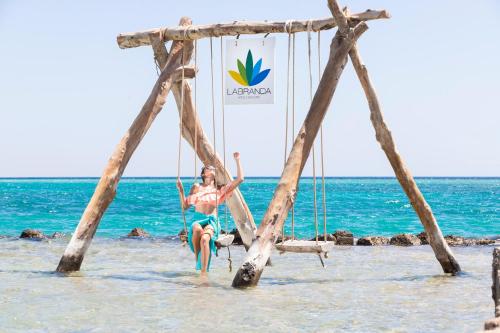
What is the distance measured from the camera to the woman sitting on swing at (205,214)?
39.1 ft

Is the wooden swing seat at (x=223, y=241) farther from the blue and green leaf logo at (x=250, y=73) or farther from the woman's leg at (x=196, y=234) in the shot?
→ the blue and green leaf logo at (x=250, y=73)

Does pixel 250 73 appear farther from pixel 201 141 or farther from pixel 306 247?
pixel 306 247

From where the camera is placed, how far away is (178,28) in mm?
12422

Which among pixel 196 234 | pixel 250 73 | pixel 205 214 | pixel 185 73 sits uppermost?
pixel 185 73

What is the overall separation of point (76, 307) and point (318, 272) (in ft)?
16.7

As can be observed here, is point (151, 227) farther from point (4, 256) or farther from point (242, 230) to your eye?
point (242, 230)

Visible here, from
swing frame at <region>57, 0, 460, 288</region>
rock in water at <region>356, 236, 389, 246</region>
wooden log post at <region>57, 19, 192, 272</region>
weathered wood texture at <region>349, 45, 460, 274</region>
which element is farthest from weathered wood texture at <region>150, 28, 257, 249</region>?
rock in water at <region>356, 236, 389, 246</region>

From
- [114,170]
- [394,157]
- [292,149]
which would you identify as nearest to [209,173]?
[114,170]

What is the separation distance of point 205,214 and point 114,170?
1.40 meters

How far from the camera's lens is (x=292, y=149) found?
10930 millimetres

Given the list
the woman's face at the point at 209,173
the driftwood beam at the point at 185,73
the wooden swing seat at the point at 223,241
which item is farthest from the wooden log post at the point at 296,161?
the driftwood beam at the point at 185,73

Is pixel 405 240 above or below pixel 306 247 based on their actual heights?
below

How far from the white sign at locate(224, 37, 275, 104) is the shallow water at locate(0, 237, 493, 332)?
255 centimetres

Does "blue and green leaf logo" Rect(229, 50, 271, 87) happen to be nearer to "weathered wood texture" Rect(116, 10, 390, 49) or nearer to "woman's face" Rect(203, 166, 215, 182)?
"weathered wood texture" Rect(116, 10, 390, 49)
